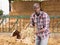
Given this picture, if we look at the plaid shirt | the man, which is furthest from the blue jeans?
the plaid shirt

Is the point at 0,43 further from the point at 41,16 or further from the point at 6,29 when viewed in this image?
the point at 41,16

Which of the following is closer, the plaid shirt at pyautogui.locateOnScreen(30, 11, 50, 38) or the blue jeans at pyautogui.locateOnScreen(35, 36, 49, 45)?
the plaid shirt at pyautogui.locateOnScreen(30, 11, 50, 38)

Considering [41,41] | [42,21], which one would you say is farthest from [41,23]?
[41,41]

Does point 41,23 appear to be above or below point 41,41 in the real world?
above

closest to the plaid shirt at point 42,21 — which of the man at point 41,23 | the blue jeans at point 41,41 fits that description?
the man at point 41,23

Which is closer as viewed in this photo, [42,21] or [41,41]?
[42,21]

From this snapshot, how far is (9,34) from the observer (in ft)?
47.9

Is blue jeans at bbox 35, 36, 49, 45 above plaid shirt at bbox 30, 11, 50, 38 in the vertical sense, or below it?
below

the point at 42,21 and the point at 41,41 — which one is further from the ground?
the point at 42,21

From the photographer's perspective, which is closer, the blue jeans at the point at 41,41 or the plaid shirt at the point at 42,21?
the plaid shirt at the point at 42,21

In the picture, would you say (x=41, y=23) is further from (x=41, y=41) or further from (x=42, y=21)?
(x=41, y=41)

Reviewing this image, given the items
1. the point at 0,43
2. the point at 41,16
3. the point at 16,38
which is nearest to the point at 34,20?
the point at 41,16

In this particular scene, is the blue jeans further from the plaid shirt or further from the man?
the plaid shirt

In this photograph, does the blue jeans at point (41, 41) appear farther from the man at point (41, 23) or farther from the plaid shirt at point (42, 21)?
the plaid shirt at point (42, 21)
